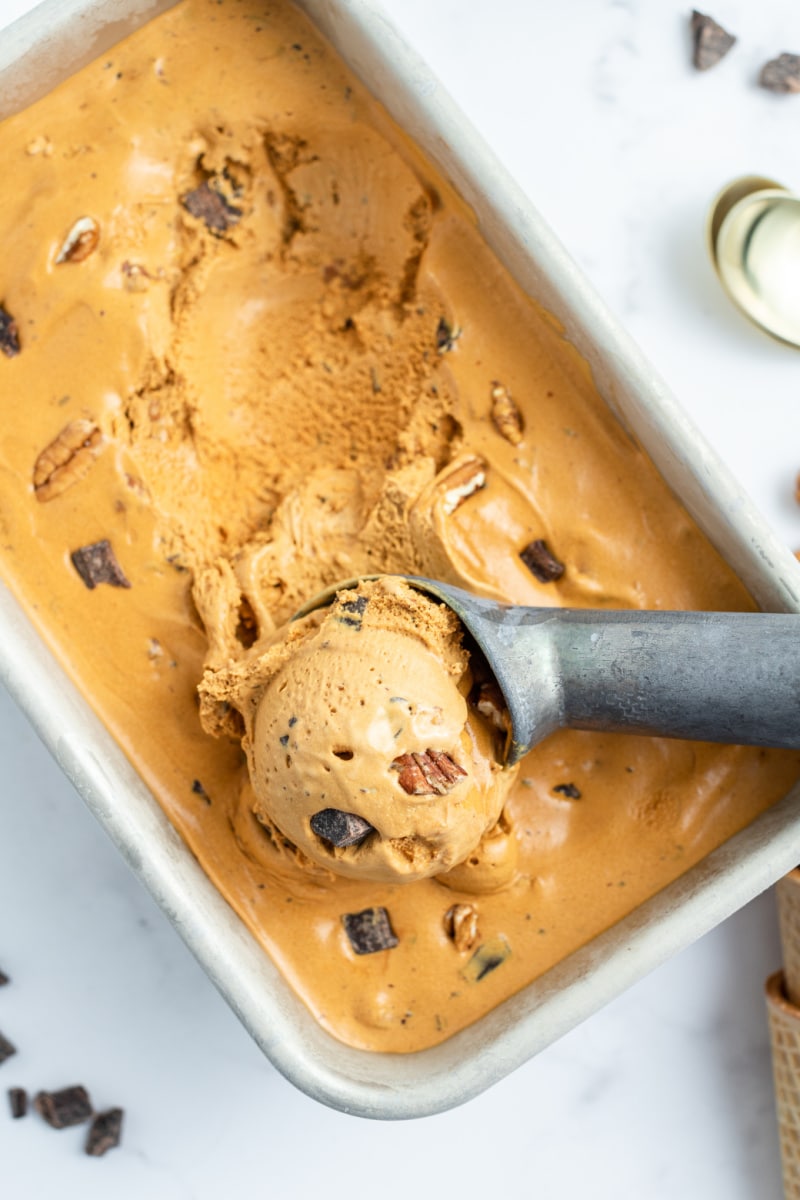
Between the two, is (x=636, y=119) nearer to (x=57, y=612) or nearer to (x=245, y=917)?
(x=57, y=612)

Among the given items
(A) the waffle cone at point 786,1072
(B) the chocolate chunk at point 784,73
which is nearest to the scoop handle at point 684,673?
(A) the waffle cone at point 786,1072

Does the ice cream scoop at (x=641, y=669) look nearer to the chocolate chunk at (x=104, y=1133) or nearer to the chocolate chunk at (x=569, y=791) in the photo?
the chocolate chunk at (x=569, y=791)

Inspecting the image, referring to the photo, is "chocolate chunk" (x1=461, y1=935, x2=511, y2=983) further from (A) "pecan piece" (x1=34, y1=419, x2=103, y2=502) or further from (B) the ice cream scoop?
(A) "pecan piece" (x1=34, y1=419, x2=103, y2=502)

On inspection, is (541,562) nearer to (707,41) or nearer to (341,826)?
(341,826)

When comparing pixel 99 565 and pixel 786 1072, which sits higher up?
pixel 99 565

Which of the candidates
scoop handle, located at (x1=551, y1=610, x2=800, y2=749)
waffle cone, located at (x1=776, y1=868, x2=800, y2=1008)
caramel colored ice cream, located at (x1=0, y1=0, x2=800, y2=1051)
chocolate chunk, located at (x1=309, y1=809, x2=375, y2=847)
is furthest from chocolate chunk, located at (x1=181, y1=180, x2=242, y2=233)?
waffle cone, located at (x1=776, y1=868, x2=800, y2=1008)

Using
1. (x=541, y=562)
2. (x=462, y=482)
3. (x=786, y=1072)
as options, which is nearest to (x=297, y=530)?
(x=462, y=482)
